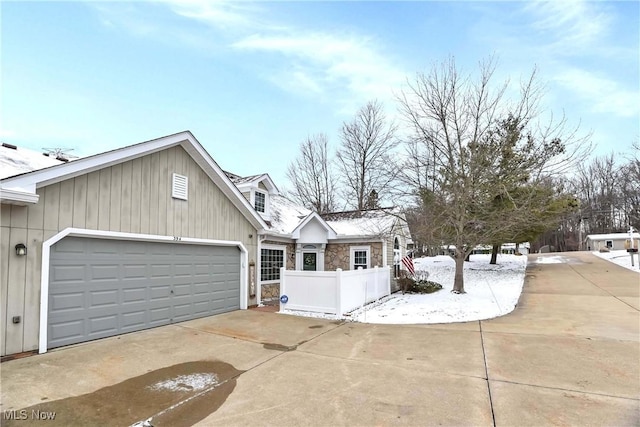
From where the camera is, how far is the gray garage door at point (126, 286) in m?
6.89

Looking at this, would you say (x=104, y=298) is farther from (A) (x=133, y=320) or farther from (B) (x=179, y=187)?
(B) (x=179, y=187)

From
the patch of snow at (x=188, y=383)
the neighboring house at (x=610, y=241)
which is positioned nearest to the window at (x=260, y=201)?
the patch of snow at (x=188, y=383)

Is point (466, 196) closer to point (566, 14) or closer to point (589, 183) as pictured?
point (566, 14)

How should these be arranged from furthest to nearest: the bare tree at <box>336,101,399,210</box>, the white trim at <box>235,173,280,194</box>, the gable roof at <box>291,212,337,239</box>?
the bare tree at <box>336,101,399,210</box>, the gable roof at <box>291,212,337,239</box>, the white trim at <box>235,173,280,194</box>

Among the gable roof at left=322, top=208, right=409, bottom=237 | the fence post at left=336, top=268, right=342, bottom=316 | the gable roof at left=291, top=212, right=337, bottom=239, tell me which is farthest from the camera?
the gable roof at left=322, top=208, right=409, bottom=237

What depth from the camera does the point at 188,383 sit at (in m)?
5.09

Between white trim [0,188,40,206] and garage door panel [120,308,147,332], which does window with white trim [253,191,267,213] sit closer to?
garage door panel [120,308,147,332]

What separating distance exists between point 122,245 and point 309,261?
9.12m

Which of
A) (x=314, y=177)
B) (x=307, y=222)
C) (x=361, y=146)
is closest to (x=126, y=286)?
(x=307, y=222)

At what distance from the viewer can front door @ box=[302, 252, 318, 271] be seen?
1595 cm

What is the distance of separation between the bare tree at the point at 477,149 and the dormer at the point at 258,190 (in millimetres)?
5963

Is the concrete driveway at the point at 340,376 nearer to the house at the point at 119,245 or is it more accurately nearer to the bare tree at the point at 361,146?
the house at the point at 119,245

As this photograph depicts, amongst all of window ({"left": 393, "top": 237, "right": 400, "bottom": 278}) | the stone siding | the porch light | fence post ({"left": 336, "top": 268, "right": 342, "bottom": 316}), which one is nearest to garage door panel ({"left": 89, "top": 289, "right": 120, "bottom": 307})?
the porch light

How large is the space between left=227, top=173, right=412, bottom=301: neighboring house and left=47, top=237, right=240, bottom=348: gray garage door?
10.7 feet
